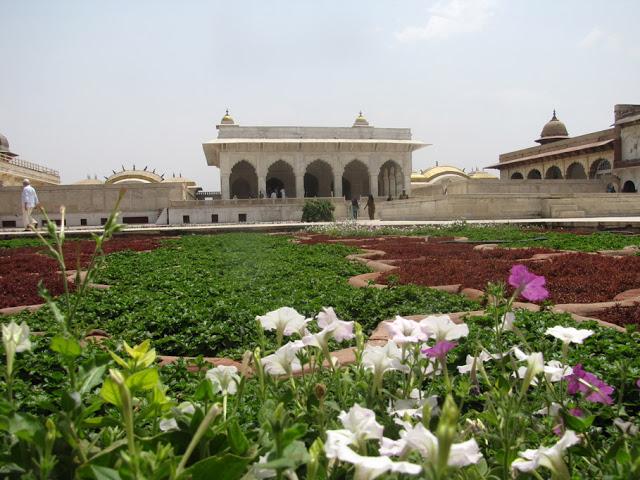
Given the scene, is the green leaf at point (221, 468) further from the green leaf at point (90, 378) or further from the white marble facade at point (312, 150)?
the white marble facade at point (312, 150)

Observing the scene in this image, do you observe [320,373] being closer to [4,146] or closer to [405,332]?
[405,332]

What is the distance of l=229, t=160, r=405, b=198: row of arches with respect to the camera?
32969 millimetres

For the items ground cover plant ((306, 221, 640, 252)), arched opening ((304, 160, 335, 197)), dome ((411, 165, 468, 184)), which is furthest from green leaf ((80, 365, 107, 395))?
dome ((411, 165, 468, 184))

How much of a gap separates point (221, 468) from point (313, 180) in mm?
34327

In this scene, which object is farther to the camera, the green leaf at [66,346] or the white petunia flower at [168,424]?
the white petunia flower at [168,424]

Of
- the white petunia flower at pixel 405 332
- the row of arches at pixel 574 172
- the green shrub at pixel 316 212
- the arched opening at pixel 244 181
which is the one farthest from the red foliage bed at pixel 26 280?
the row of arches at pixel 574 172

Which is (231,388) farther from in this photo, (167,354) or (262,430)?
(167,354)

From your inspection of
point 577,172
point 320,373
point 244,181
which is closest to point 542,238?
point 320,373

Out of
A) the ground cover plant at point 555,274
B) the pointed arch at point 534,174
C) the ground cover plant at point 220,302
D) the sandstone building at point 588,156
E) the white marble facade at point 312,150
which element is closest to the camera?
the ground cover plant at point 220,302

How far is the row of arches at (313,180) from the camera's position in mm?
32969

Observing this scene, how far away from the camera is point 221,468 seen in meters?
0.72

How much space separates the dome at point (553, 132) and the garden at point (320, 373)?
34219 millimetres

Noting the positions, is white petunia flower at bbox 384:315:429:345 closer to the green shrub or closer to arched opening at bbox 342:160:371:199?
the green shrub

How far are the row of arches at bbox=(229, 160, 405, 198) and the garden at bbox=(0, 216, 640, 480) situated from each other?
2771cm
